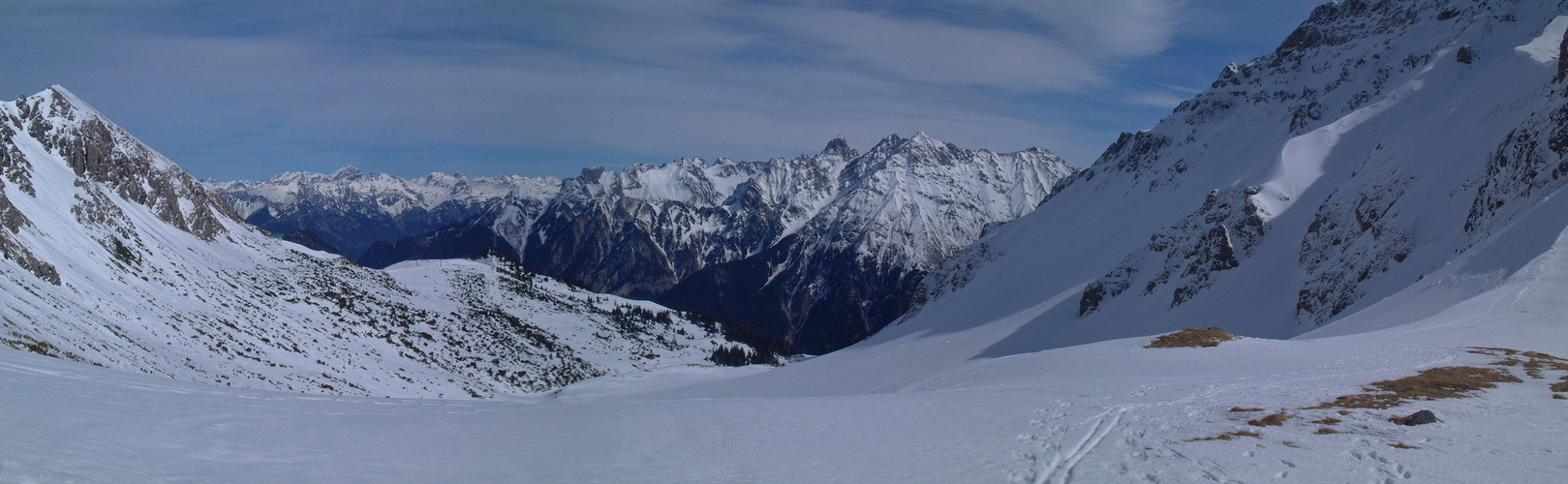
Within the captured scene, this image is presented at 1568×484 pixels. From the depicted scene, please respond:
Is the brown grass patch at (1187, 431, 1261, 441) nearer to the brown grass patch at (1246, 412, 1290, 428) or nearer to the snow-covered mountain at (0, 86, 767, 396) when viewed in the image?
the brown grass patch at (1246, 412, 1290, 428)

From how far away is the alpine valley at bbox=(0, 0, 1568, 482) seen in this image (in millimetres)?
13430

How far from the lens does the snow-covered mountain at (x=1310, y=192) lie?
5272cm

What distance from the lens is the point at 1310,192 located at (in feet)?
279

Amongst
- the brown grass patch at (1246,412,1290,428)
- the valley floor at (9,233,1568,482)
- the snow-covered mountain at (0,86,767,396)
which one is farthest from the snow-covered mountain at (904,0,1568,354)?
the snow-covered mountain at (0,86,767,396)

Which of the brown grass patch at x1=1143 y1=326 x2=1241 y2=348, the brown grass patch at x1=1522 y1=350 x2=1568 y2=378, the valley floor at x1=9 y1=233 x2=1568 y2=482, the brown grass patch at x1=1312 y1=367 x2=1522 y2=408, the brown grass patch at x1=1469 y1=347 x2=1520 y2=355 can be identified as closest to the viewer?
the valley floor at x1=9 y1=233 x2=1568 y2=482

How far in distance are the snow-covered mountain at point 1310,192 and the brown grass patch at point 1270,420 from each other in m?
33.9

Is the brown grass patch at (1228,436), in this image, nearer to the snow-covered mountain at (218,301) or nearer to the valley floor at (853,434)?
the valley floor at (853,434)

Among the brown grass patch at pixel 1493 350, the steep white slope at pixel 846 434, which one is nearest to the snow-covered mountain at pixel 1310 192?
the brown grass patch at pixel 1493 350

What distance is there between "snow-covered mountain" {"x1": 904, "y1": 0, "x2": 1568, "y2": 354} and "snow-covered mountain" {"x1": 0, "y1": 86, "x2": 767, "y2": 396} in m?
61.9

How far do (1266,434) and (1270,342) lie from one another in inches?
859

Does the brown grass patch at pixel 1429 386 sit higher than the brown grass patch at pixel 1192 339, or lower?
higher

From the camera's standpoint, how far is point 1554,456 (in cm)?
1187

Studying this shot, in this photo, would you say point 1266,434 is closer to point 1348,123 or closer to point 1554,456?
point 1554,456

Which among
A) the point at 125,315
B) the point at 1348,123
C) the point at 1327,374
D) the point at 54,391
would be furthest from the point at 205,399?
the point at 1348,123
